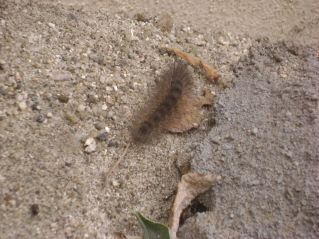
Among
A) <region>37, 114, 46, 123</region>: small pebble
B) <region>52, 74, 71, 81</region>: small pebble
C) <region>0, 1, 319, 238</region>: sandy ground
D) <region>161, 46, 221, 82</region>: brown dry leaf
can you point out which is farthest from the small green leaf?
<region>161, 46, 221, 82</region>: brown dry leaf

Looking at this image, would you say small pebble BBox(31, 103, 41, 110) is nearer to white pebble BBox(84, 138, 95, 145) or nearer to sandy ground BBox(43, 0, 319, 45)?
white pebble BBox(84, 138, 95, 145)

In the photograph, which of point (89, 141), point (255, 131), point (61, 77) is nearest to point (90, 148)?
point (89, 141)

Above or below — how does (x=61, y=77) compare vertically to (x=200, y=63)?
below

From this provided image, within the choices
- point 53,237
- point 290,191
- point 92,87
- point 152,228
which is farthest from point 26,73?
point 290,191

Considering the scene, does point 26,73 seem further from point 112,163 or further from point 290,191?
point 290,191

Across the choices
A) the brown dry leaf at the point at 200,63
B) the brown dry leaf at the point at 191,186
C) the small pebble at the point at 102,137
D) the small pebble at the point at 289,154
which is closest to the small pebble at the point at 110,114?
the small pebble at the point at 102,137

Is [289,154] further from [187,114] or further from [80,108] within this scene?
[80,108]
